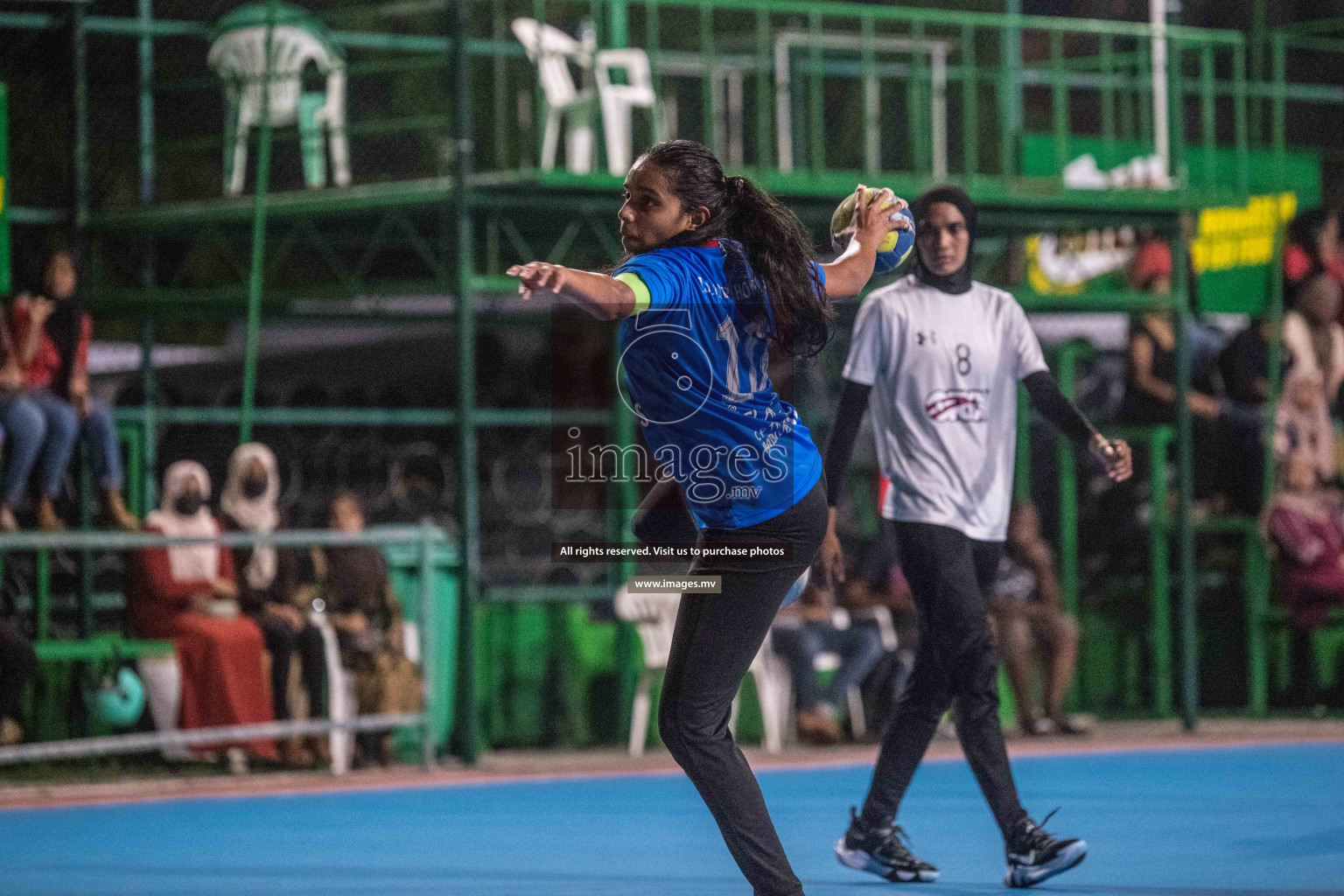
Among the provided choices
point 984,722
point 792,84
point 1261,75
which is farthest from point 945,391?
point 1261,75

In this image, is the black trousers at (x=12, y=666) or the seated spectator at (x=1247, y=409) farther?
the seated spectator at (x=1247, y=409)

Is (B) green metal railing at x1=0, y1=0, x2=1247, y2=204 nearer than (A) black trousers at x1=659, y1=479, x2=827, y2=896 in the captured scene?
No

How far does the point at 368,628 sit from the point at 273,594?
25.0 inches

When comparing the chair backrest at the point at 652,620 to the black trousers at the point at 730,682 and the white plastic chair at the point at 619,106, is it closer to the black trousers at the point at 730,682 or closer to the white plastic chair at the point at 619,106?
the white plastic chair at the point at 619,106

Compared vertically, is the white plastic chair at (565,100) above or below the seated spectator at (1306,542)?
above

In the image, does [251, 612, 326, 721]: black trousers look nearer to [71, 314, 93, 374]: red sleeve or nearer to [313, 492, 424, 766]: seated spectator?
[313, 492, 424, 766]: seated spectator

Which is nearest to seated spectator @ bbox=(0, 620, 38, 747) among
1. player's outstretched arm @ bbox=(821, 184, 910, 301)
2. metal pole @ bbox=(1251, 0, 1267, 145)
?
player's outstretched arm @ bbox=(821, 184, 910, 301)

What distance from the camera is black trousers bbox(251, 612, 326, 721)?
1236 cm

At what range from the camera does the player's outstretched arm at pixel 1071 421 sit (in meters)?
6.97

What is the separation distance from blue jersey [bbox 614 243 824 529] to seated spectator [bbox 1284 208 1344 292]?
12.4 m

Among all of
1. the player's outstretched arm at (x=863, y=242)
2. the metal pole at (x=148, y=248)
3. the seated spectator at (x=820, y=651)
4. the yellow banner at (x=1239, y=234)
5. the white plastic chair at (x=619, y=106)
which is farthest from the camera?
the yellow banner at (x=1239, y=234)

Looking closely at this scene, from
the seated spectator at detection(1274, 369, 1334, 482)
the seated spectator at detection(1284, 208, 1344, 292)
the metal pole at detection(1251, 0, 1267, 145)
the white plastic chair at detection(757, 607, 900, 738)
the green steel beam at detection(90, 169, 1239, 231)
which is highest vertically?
the metal pole at detection(1251, 0, 1267, 145)

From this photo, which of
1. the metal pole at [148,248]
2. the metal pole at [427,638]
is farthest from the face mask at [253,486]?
the metal pole at [148,248]

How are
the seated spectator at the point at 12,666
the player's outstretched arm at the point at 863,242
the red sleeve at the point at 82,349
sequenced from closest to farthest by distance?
the player's outstretched arm at the point at 863,242 → the seated spectator at the point at 12,666 → the red sleeve at the point at 82,349
